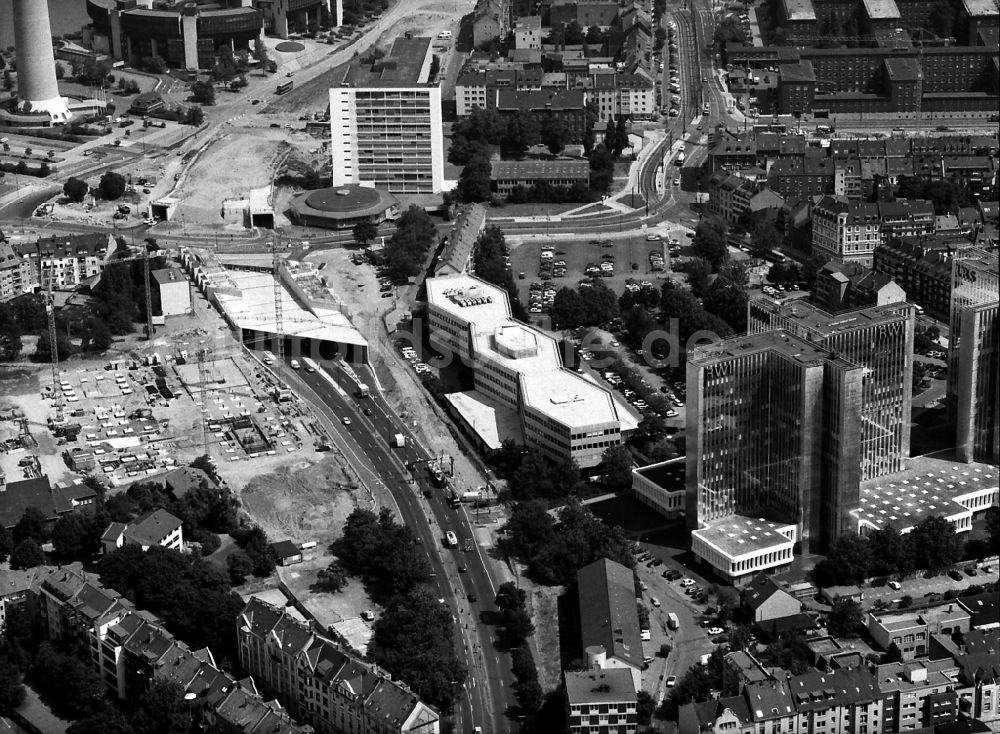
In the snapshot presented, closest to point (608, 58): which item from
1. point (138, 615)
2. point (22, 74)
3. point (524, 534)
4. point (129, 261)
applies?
point (22, 74)

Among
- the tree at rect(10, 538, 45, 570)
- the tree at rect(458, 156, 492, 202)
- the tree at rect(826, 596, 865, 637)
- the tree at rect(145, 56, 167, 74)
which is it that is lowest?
the tree at rect(826, 596, 865, 637)

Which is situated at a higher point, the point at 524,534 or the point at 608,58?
the point at 608,58

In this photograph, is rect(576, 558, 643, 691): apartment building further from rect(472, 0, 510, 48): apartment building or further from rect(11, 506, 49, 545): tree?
rect(472, 0, 510, 48): apartment building

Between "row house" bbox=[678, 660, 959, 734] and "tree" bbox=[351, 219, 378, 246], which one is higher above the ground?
"tree" bbox=[351, 219, 378, 246]

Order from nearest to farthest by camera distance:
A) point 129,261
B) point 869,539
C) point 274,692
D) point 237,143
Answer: point 274,692 < point 869,539 < point 129,261 < point 237,143

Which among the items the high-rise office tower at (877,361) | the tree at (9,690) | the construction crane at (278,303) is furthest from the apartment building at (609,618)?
the construction crane at (278,303)

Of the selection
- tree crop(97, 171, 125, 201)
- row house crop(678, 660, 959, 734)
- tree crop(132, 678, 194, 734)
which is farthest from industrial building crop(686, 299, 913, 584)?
tree crop(97, 171, 125, 201)

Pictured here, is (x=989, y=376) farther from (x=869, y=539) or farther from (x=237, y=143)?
(x=237, y=143)
